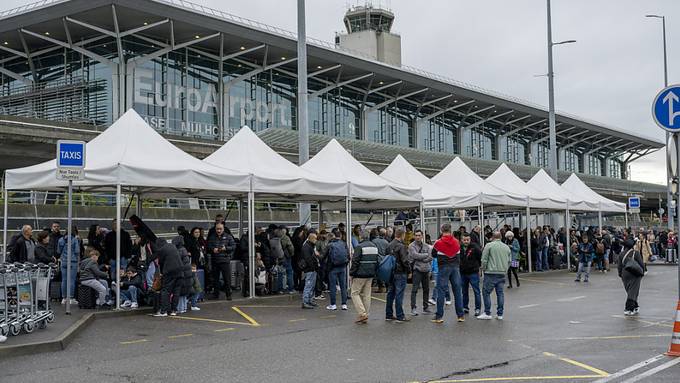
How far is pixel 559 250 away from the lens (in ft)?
98.0

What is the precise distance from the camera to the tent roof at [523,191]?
87.1ft

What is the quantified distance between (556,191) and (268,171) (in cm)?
1601

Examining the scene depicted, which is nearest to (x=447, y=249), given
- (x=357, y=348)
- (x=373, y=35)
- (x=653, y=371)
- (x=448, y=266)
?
(x=448, y=266)

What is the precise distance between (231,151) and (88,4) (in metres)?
23.8

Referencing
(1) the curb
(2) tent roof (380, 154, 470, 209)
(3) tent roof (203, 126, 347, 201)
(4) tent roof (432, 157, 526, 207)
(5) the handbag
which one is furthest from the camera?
(4) tent roof (432, 157, 526, 207)

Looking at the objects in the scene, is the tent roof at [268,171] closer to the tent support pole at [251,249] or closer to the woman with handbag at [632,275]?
the tent support pole at [251,249]

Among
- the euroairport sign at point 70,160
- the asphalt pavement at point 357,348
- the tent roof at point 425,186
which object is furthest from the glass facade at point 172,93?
the asphalt pavement at point 357,348

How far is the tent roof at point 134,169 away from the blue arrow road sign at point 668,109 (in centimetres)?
905

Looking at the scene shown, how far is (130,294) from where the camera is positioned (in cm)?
1448

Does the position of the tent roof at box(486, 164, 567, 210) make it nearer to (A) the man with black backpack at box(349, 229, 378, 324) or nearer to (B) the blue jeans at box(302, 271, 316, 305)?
(B) the blue jeans at box(302, 271, 316, 305)

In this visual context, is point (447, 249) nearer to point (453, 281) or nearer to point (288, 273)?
point (453, 281)

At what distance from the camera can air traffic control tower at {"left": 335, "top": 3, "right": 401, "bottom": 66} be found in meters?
73.5

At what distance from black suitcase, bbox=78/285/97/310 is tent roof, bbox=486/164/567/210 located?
16431 millimetres

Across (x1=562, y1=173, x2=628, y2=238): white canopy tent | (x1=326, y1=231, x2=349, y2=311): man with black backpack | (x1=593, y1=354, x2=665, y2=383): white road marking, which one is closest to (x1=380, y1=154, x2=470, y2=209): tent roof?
(x1=326, y1=231, x2=349, y2=311): man with black backpack
